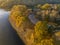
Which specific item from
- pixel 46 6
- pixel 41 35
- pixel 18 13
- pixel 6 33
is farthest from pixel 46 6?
pixel 41 35

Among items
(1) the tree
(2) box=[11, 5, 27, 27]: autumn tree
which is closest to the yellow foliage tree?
(1) the tree

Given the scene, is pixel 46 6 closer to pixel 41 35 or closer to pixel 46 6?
pixel 46 6

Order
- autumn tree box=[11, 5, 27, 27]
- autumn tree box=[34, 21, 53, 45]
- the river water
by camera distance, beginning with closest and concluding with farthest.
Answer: autumn tree box=[34, 21, 53, 45] < the river water < autumn tree box=[11, 5, 27, 27]

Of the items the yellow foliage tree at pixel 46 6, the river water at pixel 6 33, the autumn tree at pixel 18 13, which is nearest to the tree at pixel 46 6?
the yellow foliage tree at pixel 46 6

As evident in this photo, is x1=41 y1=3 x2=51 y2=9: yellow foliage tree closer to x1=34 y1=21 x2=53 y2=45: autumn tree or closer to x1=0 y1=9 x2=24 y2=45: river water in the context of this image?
x1=0 y1=9 x2=24 y2=45: river water

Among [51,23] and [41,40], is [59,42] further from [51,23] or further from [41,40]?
[51,23]

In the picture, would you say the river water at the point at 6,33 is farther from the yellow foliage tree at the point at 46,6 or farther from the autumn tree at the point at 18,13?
the yellow foliage tree at the point at 46,6
